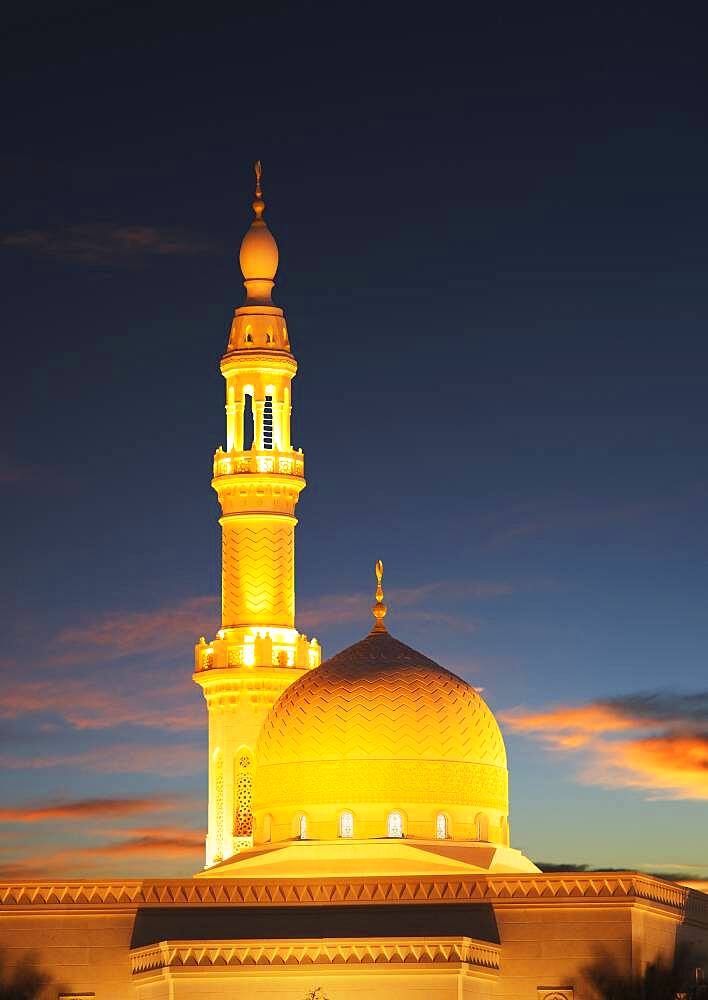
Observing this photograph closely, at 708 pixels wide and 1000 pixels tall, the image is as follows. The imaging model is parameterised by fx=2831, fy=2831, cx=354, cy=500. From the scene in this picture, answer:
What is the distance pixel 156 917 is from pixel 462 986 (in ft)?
23.1

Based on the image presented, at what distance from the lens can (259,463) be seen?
68.2 meters

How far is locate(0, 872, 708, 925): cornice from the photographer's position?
5638 cm

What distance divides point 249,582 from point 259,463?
2938 mm

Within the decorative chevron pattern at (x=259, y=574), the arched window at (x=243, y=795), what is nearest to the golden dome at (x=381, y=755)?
the arched window at (x=243, y=795)

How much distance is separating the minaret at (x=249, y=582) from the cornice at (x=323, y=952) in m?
10.7

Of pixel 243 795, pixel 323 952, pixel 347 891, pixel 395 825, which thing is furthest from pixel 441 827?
pixel 243 795

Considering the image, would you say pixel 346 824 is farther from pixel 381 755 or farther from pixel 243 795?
pixel 243 795

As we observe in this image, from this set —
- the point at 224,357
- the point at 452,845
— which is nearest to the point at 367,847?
the point at 452,845

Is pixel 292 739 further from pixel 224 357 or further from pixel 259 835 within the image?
pixel 224 357

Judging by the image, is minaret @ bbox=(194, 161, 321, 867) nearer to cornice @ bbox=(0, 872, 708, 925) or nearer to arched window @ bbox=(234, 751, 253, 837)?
arched window @ bbox=(234, 751, 253, 837)

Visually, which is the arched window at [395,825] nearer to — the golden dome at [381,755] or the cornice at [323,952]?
the golden dome at [381,755]

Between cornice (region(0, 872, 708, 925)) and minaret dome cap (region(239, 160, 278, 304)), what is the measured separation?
17905mm

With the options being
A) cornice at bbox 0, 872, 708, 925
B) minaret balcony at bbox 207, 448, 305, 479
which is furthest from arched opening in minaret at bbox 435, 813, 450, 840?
minaret balcony at bbox 207, 448, 305, 479

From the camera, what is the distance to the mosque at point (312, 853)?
55.2 metres
